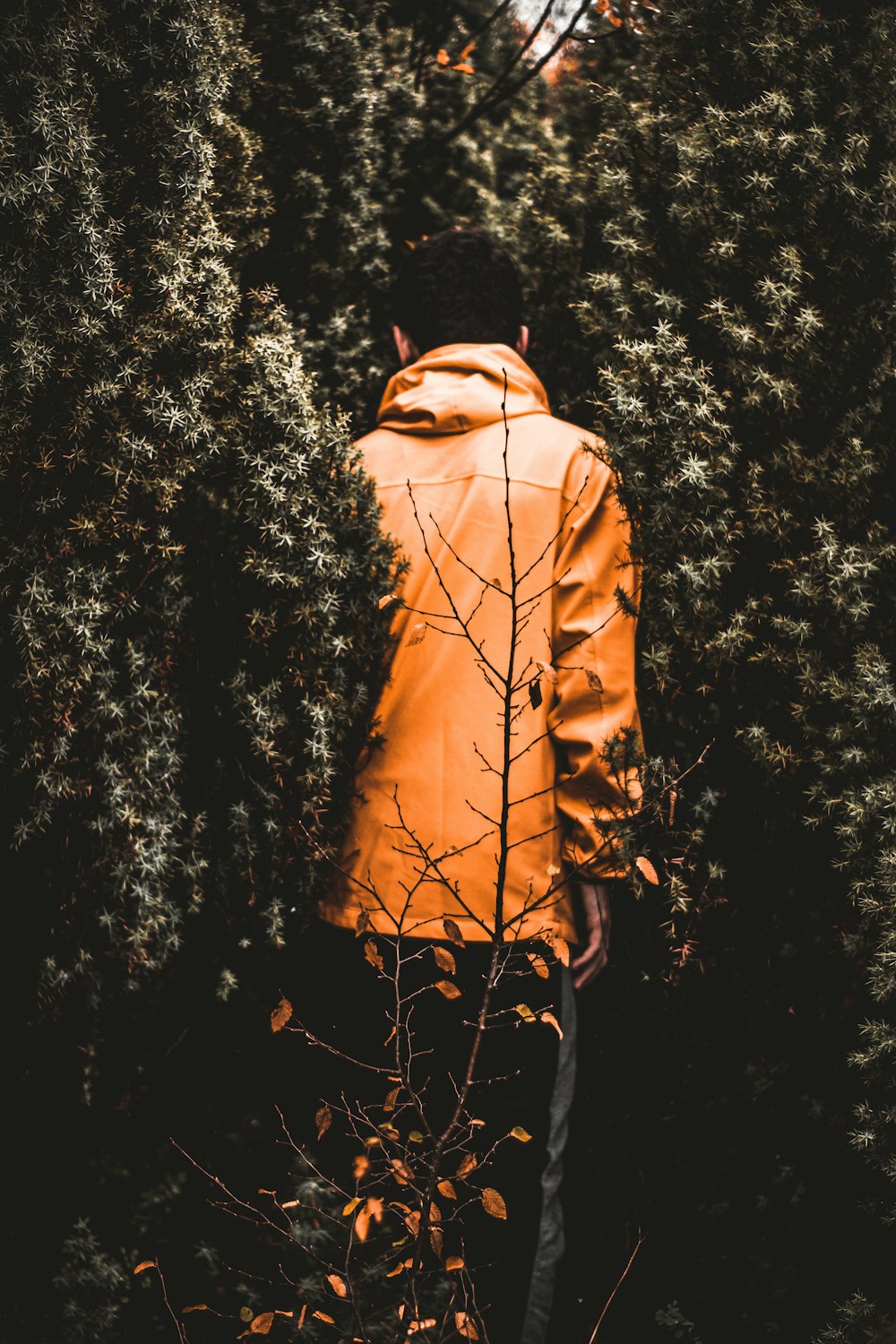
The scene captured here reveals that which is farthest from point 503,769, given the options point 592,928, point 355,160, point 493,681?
point 355,160

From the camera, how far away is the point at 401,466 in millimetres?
2383

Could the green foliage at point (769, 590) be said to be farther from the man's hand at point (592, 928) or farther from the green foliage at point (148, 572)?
the green foliage at point (148, 572)

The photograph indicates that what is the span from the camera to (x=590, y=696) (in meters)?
2.17

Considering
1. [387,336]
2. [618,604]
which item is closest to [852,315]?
[618,604]

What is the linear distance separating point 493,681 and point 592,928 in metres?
0.66

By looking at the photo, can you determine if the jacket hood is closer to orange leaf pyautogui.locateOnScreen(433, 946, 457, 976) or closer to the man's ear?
the man's ear

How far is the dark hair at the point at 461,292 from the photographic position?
240 cm

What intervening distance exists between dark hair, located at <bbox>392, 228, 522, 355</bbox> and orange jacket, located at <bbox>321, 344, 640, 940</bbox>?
12 cm

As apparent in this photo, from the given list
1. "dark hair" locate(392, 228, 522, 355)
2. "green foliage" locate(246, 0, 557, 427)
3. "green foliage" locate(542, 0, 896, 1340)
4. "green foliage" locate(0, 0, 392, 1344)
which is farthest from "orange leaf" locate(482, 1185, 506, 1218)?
"green foliage" locate(246, 0, 557, 427)

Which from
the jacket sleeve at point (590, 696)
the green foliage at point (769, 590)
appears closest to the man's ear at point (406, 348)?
the green foliage at point (769, 590)

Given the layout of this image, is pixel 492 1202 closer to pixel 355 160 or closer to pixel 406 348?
pixel 406 348

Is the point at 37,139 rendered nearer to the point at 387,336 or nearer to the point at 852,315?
the point at 387,336

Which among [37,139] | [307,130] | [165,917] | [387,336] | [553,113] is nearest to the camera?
[37,139]

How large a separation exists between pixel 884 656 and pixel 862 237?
1165 mm
